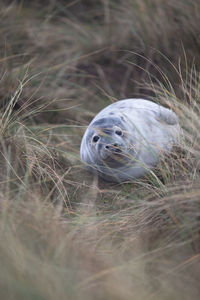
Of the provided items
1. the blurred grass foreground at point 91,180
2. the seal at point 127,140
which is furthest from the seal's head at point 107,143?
the blurred grass foreground at point 91,180

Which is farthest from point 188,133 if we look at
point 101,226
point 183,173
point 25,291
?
point 25,291

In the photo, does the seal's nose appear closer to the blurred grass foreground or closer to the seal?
the seal

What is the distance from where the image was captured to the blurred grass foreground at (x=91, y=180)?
1692 millimetres

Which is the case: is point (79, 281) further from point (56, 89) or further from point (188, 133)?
point (56, 89)

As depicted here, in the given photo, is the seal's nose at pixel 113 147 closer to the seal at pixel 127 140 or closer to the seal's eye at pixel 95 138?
the seal at pixel 127 140

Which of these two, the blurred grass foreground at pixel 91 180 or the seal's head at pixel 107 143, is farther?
the seal's head at pixel 107 143

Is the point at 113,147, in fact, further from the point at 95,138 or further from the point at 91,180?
the point at 91,180

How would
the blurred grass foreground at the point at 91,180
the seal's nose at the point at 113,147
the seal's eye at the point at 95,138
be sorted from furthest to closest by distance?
the seal's eye at the point at 95,138 < the seal's nose at the point at 113,147 < the blurred grass foreground at the point at 91,180

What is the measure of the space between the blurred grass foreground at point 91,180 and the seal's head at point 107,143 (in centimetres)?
15

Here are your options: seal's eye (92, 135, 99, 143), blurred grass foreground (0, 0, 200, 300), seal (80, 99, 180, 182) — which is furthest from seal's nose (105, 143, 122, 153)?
blurred grass foreground (0, 0, 200, 300)

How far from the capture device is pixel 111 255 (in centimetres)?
201

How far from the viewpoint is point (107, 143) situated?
2.57 m

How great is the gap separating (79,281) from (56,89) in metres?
2.34

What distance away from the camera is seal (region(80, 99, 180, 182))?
256 centimetres
